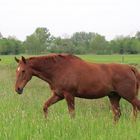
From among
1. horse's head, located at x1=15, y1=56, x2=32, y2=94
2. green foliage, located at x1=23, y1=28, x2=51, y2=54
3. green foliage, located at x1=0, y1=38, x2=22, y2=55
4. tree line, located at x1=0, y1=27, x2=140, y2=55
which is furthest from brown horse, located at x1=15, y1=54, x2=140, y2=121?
green foliage, located at x1=0, y1=38, x2=22, y2=55

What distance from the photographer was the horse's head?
33.1 ft

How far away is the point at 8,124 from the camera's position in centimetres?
667

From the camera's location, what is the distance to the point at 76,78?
10.2m

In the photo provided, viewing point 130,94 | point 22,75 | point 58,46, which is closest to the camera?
point 22,75

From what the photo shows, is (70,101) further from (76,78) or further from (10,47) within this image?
(10,47)

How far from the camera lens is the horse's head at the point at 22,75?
10102 mm

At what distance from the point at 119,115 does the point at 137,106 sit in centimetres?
61

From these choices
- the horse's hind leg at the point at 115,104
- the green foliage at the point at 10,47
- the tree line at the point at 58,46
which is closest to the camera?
the horse's hind leg at the point at 115,104

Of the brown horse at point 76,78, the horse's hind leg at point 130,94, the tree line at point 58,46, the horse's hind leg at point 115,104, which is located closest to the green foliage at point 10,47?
the tree line at point 58,46

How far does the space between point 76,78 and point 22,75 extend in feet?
4.32

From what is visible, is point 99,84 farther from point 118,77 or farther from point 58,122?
point 58,122

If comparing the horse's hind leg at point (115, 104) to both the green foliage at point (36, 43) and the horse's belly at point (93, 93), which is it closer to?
the horse's belly at point (93, 93)

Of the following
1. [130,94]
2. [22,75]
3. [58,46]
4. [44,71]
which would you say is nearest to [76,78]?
[44,71]

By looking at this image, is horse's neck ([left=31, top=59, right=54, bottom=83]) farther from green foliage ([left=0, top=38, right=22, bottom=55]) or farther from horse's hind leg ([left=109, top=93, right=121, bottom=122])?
green foliage ([left=0, top=38, right=22, bottom=55])
